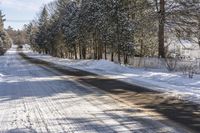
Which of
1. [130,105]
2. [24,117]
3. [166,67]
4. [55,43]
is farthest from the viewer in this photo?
[55,43]

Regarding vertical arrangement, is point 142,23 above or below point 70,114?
above

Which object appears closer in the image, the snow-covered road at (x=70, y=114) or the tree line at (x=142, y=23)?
the snow-covered road at (x=70, y=114)

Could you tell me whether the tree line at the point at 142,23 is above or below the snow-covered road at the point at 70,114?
above

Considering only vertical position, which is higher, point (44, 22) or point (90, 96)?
point (44, 22)

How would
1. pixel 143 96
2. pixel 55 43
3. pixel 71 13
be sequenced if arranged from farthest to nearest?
pixel 55 43 < pixel 71 13 < pixel 143 96

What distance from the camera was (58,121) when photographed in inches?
343

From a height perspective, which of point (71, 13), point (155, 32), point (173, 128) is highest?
point (71, 13)

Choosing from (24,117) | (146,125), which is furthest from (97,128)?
(24,117)

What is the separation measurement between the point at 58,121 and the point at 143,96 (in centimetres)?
464

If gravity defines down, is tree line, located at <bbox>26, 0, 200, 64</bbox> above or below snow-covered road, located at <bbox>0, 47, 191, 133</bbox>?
above

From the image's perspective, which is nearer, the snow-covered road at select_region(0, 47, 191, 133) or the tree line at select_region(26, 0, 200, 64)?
the snow-covered road at select_region(0, 47, 191, 133)

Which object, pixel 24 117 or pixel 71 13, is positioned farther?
pixel 71 13

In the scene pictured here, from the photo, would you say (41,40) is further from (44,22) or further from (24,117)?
(24,117)

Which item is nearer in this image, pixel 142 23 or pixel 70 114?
pixel 70 114
